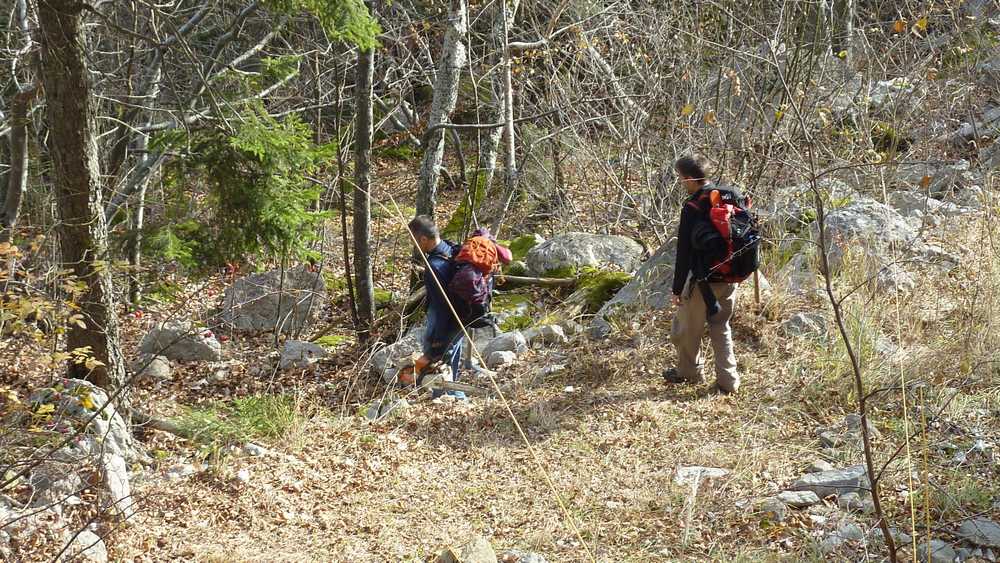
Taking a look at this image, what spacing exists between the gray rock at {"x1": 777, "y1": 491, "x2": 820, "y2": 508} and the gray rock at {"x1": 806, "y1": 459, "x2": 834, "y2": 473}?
0.34 m

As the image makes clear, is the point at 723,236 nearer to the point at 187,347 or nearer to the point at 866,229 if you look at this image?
the point at 866,229

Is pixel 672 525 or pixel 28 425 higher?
pixel 28 425

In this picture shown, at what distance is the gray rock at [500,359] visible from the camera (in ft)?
23.6

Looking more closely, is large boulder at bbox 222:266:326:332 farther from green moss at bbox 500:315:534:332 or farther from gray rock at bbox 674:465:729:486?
gray rock at bbox 674:465:729:486

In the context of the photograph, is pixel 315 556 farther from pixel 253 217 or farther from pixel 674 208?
pixel 674 208

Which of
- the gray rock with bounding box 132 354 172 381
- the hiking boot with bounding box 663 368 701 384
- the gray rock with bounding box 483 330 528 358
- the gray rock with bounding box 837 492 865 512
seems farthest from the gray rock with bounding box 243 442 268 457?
the gray rock with bounding box 837 492 865 512

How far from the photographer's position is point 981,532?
3955 mm

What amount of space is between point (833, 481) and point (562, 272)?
5052mm

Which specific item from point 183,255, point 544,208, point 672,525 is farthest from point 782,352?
point 544,208

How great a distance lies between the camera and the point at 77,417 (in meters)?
5.23

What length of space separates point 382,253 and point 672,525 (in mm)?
8036

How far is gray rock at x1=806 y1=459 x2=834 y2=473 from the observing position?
189 inches

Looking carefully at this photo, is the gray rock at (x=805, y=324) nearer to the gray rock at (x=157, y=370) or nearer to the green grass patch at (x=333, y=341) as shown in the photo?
the green grass patch at (x=333, y=341)

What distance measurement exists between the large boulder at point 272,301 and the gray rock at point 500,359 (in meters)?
2.78
